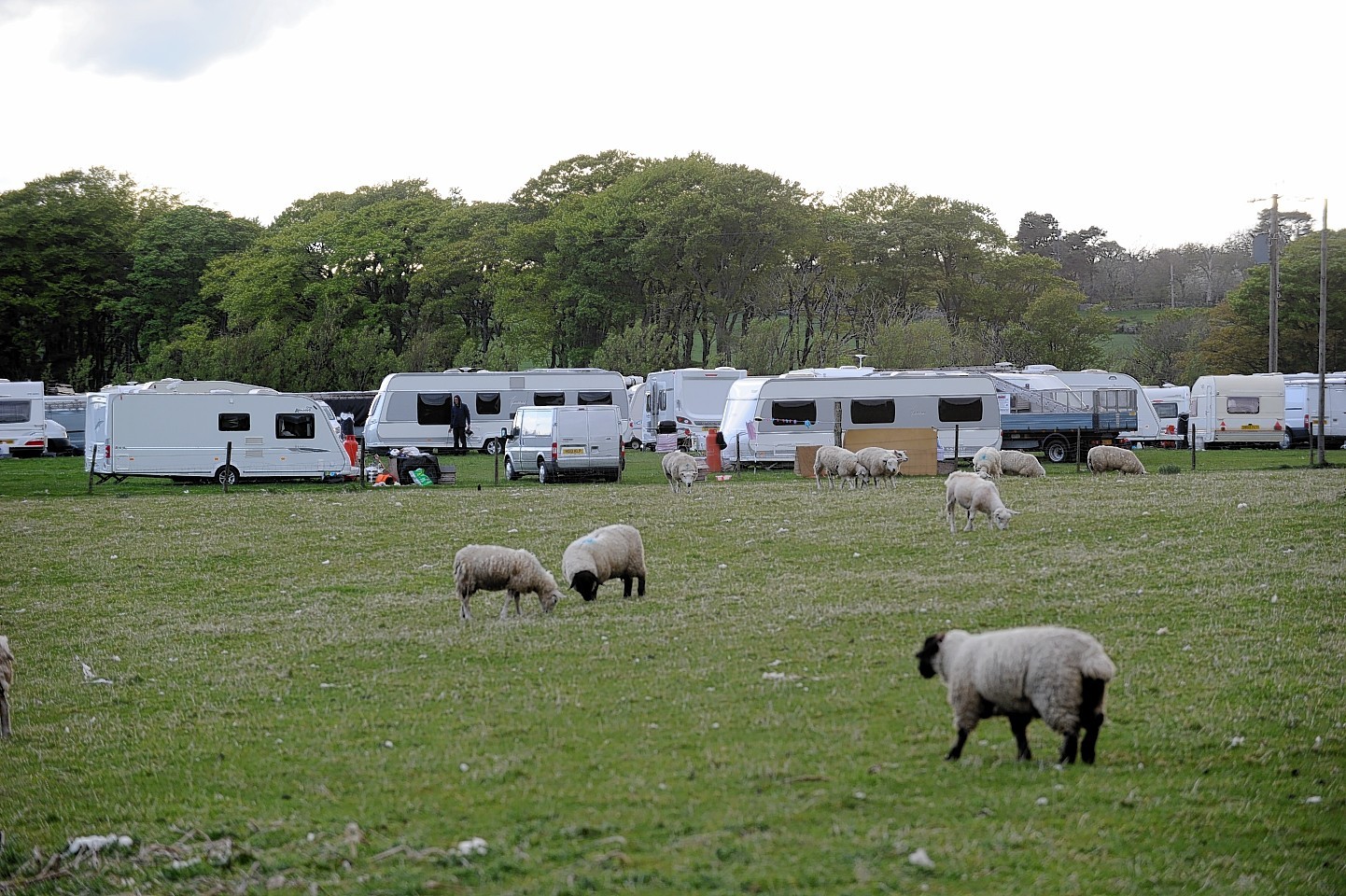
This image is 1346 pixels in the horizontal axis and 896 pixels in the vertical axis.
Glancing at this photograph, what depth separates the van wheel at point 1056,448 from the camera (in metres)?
39.3

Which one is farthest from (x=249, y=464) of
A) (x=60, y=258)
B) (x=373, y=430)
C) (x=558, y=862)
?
(x=60, y=258)

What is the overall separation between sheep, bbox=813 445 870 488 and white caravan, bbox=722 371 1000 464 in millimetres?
8553

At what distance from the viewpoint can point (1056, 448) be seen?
39.4 meters

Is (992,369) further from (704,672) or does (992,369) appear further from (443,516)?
(704,672)

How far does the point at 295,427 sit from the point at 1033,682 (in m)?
29.4

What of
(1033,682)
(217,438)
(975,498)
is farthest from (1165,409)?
(1033,682)

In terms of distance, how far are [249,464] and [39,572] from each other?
16.4 meters

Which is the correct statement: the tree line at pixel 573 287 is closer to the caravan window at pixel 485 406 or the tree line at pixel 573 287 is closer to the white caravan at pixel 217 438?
the caravan window at pixel 485 406

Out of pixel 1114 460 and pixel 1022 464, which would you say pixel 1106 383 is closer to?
pixel 1114 460

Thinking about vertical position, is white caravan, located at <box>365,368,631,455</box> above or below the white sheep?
above

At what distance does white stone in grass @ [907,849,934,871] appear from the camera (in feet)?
18.6

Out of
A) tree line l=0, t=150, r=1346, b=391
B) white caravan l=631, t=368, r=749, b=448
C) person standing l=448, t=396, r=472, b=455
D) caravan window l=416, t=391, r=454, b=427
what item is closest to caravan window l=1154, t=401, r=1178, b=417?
tree line l=0, t=150, r=1346, b=391

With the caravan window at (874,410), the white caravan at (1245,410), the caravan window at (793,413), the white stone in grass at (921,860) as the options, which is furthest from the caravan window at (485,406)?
the white stone in grass at (921,860)

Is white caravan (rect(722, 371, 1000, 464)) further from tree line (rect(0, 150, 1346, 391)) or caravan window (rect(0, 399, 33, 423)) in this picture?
tree line (rect(0, 150, 1346, 391))
